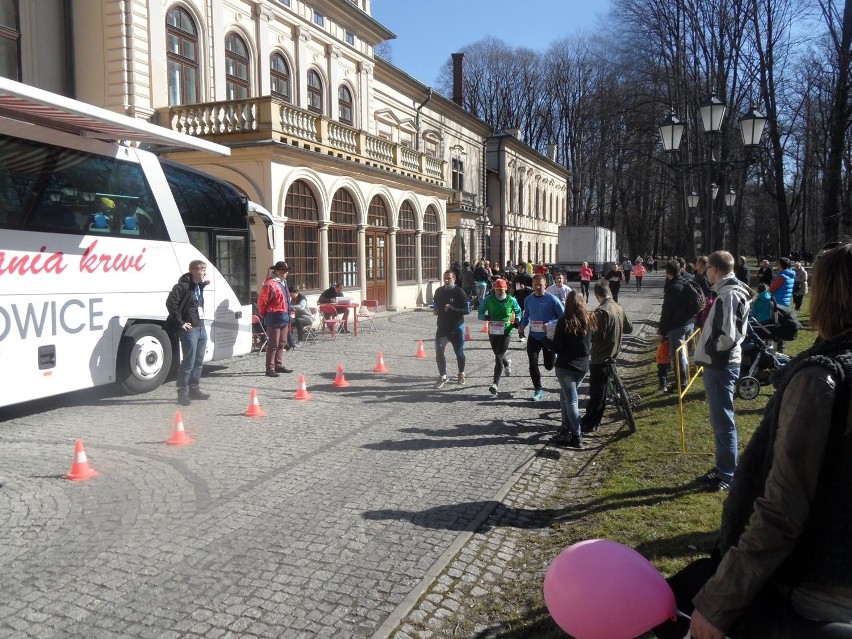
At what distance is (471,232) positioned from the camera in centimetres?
4066

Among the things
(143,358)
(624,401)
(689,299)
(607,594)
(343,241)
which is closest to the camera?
(607,594)

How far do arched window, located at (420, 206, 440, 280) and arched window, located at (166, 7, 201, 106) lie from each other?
12.0m

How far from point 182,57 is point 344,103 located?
8.95 m

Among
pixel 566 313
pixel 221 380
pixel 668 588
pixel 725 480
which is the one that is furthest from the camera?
pixel 221 380

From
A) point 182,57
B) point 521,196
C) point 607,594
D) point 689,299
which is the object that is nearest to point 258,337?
point 182,57

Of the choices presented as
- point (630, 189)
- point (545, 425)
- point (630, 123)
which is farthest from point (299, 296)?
point (630, 189)

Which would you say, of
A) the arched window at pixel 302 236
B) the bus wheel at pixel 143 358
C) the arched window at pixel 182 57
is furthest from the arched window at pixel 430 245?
the bus wheel at pixel 143 358

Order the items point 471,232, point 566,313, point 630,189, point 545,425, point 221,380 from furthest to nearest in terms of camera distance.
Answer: point 630,189
point 471,232
point 221,380
point 545,425
point 566,313

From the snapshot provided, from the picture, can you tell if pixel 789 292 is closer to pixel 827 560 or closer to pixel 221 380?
pixel 221 380

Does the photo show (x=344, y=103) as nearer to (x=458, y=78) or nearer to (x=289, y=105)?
(x=289, y=105)

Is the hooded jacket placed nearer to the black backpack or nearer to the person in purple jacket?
the person in purple jacket

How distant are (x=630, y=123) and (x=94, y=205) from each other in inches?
1040

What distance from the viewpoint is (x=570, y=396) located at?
7.55m

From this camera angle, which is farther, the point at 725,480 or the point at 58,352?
the point at 58,352
